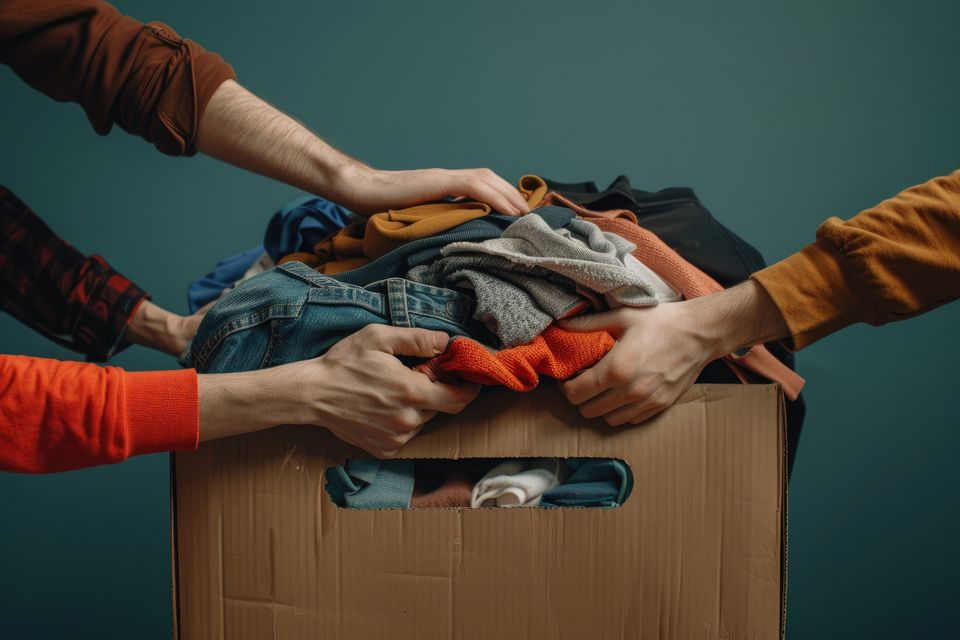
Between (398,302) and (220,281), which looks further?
(220,281)

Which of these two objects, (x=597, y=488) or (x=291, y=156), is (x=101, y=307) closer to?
(x=291, y=156)

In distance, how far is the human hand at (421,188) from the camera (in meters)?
0.79

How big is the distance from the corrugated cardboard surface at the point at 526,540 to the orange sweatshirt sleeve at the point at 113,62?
44cm

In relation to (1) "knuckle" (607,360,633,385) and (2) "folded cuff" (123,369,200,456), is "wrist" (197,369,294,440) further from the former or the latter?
(1) "knuckle" (607,360,633,385)

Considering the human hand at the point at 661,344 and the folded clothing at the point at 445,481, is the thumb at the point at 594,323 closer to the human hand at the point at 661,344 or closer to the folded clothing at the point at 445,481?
the human hand at the point at 661,344

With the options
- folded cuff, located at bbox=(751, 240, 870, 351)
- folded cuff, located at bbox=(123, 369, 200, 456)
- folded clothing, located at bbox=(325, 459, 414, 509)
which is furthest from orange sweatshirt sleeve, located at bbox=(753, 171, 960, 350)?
folded cuff, located at bbox=(123, 369, 200, 456)

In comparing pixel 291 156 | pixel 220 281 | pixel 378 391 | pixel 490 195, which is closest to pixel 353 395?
pixel 378 391

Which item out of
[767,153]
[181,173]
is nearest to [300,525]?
[181,173]

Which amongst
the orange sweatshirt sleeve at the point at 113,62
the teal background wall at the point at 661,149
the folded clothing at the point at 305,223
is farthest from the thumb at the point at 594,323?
the teal background wall at the point at 661,149

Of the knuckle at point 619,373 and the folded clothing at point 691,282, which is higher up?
the folded clothing at point 691,282

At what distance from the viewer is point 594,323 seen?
2.30ft

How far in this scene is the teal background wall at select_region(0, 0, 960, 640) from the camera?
136cm

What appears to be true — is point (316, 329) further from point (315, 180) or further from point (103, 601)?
point (103, 601)

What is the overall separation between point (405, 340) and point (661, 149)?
34.0 inches
